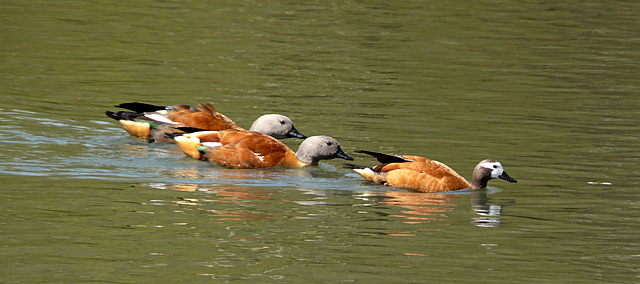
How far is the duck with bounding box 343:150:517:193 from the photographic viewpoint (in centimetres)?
1167

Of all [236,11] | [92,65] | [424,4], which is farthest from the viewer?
[424,4]

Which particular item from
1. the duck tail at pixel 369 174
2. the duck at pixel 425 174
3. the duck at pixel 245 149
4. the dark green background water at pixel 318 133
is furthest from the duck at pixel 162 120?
the duck at pixel 425 174

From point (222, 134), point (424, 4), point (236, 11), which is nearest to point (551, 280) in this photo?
point (222, 134)

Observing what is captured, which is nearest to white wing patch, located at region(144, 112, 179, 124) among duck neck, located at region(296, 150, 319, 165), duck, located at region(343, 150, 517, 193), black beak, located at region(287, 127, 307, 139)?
black beak, located at region(287, 127, 307, 139)

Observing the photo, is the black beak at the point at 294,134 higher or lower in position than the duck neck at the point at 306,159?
higher

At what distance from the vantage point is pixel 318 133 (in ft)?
49.9

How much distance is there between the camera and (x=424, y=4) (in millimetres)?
34125

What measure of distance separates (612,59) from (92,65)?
12999mm

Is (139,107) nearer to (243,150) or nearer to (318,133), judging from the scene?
(243,150)

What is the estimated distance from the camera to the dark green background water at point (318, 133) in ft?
27.2

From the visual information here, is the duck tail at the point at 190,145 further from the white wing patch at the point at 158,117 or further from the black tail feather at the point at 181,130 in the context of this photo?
the white wing patch at the point at 158,117

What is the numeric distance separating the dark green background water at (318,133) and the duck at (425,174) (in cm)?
17

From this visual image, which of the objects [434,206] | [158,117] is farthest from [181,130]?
[434,206]

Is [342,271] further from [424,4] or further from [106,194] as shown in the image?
[424,4]
